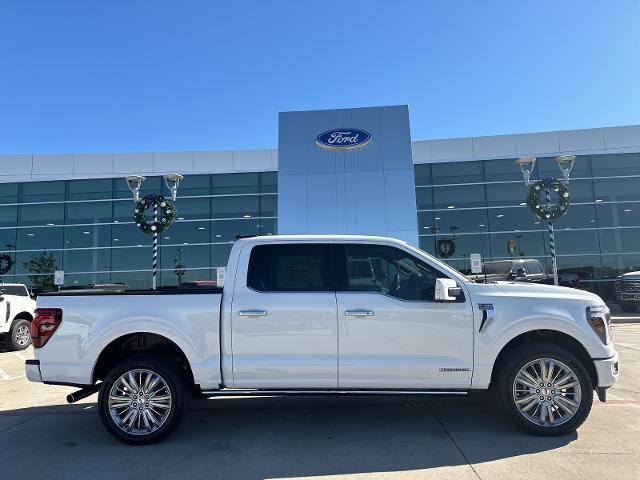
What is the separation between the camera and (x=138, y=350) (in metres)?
5.32

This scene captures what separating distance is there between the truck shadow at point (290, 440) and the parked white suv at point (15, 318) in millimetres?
6410

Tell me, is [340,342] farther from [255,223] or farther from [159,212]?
[255,223]

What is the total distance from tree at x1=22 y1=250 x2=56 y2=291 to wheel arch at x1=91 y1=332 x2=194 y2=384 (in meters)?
22.0

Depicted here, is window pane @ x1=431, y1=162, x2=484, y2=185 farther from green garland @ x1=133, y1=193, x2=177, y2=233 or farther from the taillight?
the taillight

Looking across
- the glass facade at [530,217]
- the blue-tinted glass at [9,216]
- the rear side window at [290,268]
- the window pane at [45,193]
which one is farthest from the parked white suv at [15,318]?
the glass facade at [530,217]

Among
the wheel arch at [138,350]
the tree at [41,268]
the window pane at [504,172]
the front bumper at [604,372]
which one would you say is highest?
the window pane at [504,172]

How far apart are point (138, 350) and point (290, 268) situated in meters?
1.87

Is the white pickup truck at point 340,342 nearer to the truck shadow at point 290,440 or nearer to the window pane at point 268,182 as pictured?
the truck shadow at point 290,440

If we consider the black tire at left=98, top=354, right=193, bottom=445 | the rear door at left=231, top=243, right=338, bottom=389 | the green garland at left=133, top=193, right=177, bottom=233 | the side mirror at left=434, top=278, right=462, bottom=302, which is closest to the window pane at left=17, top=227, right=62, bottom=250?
the green garland at left=133, top=193, right=177, bottom=233

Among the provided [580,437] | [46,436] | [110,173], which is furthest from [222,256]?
[580,437]

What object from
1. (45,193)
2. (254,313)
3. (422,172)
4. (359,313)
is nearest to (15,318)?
(254,313)

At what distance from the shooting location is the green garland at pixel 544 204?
18.1 metres

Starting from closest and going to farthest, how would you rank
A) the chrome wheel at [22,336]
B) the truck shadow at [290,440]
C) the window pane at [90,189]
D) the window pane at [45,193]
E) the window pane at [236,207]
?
the truck shadow at [290,440] → the chrome wheel at [22,336] → the window pane at [236,207] → the window pane at [90,189] → the window pane at [45,193]

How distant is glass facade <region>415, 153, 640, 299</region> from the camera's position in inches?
906
